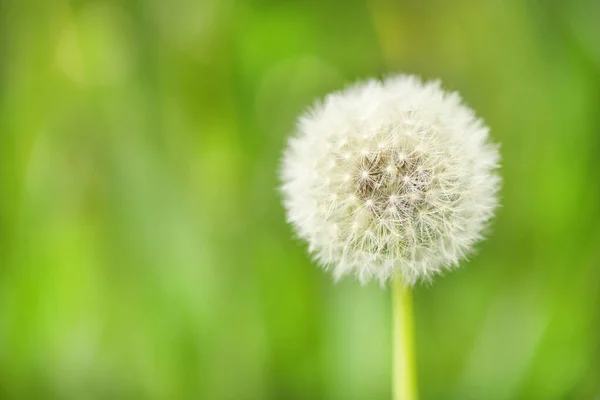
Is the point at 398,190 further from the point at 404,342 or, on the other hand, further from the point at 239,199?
the point at 239,199

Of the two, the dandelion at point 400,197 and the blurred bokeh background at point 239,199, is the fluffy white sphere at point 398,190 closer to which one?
the dandelion at point 400,197

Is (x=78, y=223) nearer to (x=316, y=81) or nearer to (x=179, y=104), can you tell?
(x=179, y=104)

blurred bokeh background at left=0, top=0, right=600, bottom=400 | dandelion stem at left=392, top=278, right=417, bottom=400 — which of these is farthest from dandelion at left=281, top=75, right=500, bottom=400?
blurred bokeh background at left=0, top=0, right=600, bottom=400

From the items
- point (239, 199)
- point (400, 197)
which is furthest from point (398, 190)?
point (239, 199)

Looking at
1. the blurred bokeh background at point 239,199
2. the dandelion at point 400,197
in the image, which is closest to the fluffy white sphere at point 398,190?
the dandelion at point 400,197

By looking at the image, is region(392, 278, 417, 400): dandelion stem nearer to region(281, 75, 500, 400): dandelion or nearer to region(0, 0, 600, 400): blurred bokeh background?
region(281, 75, 500, 400): dandelion
